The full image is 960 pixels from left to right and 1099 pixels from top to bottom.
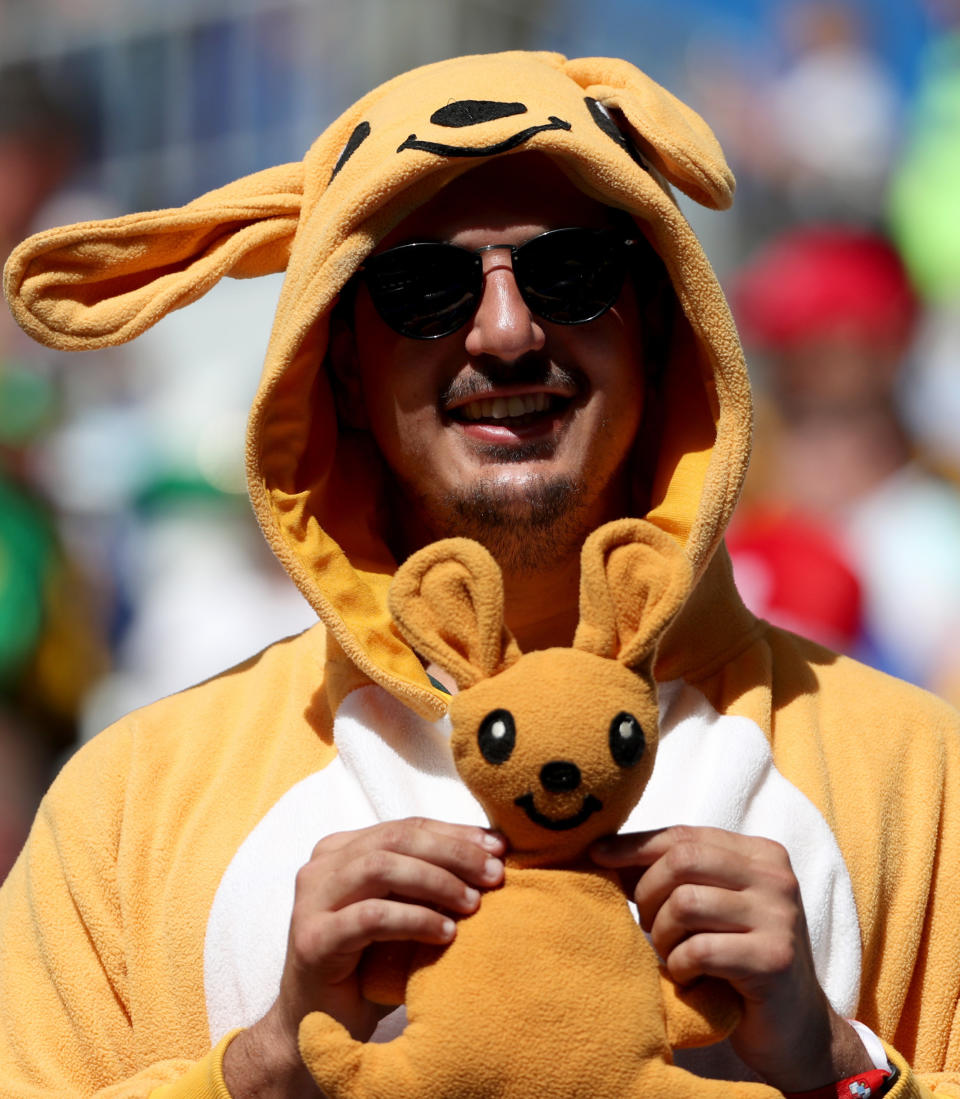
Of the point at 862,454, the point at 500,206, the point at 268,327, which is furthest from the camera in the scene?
the point at 268,327

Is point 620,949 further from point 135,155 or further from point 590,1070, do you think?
point 135,155

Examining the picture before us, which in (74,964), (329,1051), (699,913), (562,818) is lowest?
(74,964)

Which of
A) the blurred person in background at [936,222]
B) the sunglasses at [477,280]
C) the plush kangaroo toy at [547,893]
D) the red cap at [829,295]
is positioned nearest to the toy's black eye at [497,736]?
the plush kangaroo toy at [547,893]

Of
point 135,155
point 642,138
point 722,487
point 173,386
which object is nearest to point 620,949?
point 722,487

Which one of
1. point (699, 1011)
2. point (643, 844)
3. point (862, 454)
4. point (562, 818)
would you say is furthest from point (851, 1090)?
point (862, 454)

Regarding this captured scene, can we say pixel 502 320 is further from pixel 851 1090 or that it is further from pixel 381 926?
pixel 851 1090

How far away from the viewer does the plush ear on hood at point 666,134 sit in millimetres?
2236

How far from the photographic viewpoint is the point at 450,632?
1646mm

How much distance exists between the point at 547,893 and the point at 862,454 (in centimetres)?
377

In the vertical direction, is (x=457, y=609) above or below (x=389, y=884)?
above

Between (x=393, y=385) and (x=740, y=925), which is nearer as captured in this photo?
(x=740, y=925)

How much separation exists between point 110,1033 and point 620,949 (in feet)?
2.84

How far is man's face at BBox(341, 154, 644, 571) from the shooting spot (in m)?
2.22

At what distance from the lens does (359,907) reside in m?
1.65
